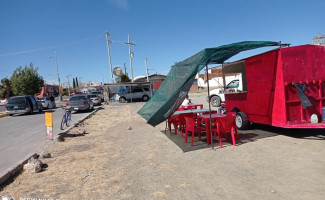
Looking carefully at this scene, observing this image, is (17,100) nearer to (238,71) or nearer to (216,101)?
(216,101)

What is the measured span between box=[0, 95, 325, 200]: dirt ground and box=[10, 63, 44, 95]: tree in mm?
35818

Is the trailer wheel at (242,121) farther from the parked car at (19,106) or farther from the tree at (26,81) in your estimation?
the tree at (26,81)

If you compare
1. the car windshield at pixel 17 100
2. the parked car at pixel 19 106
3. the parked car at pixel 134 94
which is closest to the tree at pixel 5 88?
the parked car at pixel 134 94

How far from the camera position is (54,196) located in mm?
3902

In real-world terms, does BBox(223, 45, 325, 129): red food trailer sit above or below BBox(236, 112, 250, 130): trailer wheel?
above

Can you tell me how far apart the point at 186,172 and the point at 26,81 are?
130 feet

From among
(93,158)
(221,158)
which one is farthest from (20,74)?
(221,158)

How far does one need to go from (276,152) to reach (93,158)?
4365 mm

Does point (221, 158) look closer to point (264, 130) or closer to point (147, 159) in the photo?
point (147, 159)

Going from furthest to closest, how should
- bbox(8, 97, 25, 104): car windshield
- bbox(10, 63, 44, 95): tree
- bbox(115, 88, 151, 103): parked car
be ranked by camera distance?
bbox(10, 63, 44, 95): tree → bbox(115, 88, 151, 103): parked car → bbox(8, 97, 25, 104): car windshield

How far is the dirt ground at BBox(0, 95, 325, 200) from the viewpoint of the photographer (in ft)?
12.1

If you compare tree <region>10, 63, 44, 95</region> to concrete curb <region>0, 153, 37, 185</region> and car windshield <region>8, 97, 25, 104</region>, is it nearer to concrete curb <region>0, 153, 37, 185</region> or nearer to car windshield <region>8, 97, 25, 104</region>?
car windshield <region>8, 97, 25, 104</region>

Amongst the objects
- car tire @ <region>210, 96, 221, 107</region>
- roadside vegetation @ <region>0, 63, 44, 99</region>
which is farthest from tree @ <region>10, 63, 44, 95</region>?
car tire @ <region>210, 96, 221, 107</region>

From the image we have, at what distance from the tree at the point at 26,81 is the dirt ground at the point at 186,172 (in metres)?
35.8
